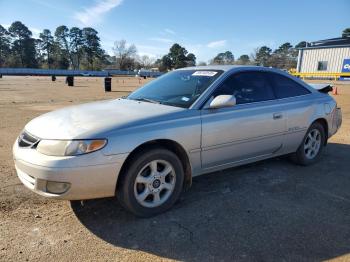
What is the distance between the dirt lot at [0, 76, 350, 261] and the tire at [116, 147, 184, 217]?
0.45 feet

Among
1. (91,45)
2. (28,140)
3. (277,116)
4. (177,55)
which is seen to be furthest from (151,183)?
(91,45)

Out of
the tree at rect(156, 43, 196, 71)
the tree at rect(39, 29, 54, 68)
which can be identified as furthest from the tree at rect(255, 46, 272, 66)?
the tree at rect(39, 29, 54, 68)

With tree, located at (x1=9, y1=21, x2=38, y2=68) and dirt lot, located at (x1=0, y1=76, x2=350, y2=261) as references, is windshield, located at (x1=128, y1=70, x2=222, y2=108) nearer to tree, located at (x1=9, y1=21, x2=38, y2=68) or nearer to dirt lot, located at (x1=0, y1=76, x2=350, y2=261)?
dirt lot, located at (x1=0, y1=76, x2=350, y2=261)

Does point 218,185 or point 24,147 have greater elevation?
point 24,147

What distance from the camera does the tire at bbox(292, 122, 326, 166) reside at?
5.01 m

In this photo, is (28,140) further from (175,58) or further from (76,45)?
(76,45)

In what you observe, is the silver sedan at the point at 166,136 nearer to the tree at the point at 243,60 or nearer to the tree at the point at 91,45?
the tree at the point at 243,60

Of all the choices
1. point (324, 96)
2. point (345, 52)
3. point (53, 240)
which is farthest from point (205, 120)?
point (345, 52)

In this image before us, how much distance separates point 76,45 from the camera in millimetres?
113375

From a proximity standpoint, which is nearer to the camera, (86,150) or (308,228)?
(86,150)

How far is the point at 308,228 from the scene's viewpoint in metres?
3.17

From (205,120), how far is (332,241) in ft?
5.68

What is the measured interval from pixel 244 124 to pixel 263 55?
95.8 meters

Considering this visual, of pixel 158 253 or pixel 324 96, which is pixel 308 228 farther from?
pixel 324 96
